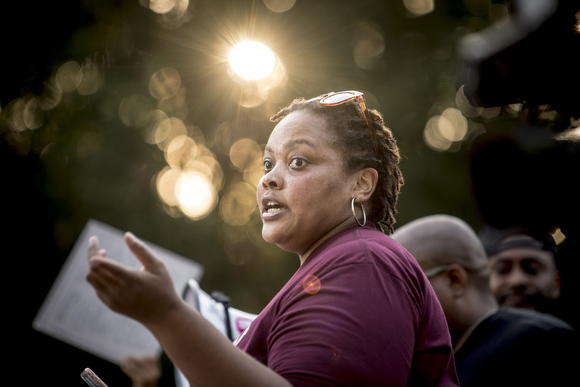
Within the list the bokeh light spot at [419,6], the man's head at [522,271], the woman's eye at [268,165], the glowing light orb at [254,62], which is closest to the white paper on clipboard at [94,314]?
the glowing light orb at [254,62]

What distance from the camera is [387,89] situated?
8.70m

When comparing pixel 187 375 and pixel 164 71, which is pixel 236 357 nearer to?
pixel 187 375

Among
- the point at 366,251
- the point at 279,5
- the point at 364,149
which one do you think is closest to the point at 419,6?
the point at 279,5

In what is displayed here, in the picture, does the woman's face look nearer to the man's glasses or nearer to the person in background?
the person in background

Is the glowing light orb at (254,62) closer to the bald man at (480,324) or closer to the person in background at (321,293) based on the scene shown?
the bald man at (480,324)

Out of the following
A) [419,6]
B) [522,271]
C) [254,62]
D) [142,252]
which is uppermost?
[419,6]

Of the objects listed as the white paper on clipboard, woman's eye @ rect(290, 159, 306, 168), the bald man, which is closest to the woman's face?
woman's eye @ rect(290, 159, 306, 168)

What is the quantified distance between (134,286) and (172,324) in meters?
0.14

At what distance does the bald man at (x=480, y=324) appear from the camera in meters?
2.82

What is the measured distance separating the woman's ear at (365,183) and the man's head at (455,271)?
1.46 meters

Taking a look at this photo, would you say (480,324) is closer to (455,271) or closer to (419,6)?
(455,271)

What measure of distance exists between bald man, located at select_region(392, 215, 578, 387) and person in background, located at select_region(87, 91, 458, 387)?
1328 mm

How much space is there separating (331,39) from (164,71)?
9.58 feet

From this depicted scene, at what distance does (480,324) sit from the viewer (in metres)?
3.27
